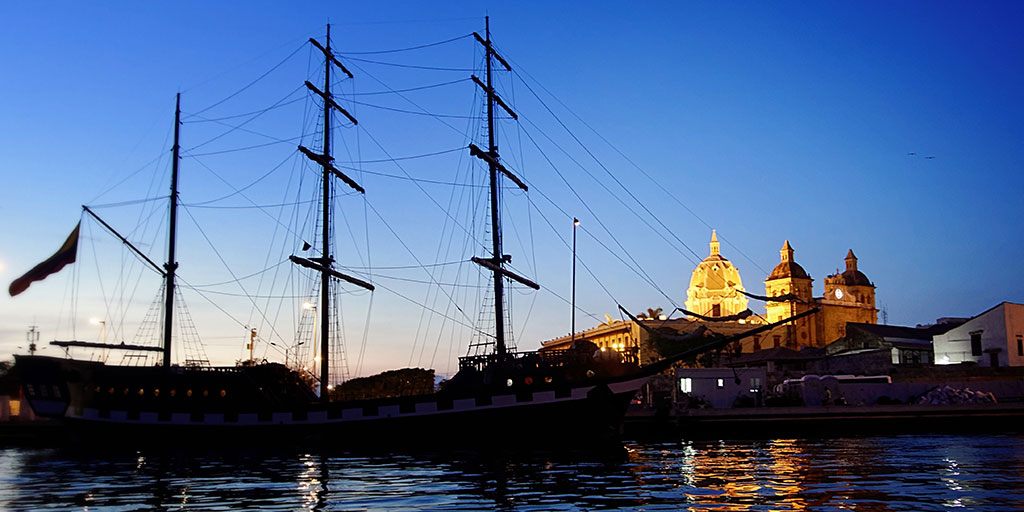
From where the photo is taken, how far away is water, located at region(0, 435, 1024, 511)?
64.4 ft

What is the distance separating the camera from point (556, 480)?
2444cm

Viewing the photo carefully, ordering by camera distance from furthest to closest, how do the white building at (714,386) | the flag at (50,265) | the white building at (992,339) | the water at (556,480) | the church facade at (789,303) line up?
the church facade at (789,303) → the white building at (992,339) → the white building at (714,386) → the flag at (50,265) → the water at (556,480)

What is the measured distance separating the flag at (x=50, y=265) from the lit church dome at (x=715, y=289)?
136606mm

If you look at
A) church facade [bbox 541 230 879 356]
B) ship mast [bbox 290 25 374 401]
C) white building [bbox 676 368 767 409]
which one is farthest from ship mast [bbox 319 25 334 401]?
church facade [bbox 541 230 879 356]

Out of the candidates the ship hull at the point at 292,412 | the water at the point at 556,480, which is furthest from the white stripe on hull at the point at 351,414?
the water at the point at 556,480

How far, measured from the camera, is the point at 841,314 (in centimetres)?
16350

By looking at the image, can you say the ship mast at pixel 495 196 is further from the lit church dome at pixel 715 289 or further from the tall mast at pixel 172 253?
the lit church dome at pixel 715 289

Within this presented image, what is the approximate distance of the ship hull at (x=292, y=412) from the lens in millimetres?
41812

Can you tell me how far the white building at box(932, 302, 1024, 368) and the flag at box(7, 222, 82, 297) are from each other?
236ft

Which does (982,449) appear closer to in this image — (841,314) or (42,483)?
(42,483)

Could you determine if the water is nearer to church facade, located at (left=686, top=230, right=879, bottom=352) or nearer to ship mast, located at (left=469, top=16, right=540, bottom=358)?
ship mast, located at (left=469, top=16, right=540, bottom=358)

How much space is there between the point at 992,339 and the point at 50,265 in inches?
2937

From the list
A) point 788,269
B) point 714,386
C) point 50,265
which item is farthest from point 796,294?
point 50,265

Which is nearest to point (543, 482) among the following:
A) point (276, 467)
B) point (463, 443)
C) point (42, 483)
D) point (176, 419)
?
point (276, 467)
